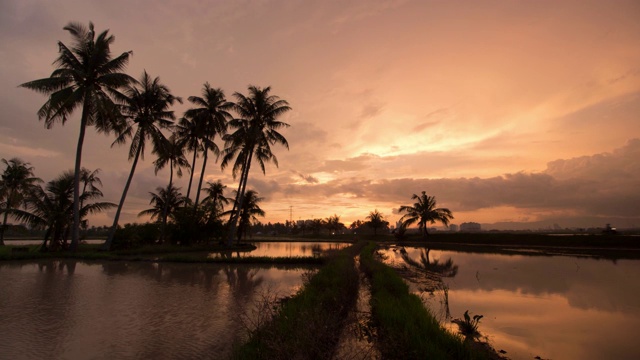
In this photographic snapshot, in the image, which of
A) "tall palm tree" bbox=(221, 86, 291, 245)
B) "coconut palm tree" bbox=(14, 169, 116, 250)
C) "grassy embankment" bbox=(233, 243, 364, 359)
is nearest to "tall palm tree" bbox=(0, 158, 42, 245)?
"coconut palm tree" bbox=(14, 169, 116, 250)

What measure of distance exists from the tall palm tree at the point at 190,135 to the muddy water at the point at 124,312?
1816cm

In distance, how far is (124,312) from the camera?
7.83 metres

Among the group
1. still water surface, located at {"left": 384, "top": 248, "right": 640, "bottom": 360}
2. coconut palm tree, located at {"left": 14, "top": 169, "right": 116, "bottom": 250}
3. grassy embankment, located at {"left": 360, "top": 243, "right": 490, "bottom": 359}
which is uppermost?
coconut palm tree, located at {"left": 14, "top": 169, "right": 116, "bottom": 250}

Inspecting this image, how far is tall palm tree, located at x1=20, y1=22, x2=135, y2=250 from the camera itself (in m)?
19.7

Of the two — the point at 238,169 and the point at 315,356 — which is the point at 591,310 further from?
the point at 238,169

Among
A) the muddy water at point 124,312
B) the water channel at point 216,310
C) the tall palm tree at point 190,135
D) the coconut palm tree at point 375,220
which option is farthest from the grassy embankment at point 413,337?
the coconut palm tree at point 375,220

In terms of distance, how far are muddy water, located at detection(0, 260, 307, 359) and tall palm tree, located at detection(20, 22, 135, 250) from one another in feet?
32.8

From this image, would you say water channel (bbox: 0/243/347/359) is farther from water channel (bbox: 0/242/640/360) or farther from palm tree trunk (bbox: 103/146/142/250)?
palm tree trunk (bbox: 103/146/142/250)

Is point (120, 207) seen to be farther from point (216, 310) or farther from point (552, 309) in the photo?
point (552, 309)

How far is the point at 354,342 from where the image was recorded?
599 centimetres

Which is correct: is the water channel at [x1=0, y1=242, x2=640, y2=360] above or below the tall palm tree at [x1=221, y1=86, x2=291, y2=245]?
below

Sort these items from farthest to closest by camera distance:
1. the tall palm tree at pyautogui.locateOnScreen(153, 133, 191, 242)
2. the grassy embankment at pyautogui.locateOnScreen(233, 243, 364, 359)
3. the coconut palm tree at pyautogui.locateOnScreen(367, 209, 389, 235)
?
the coconut palm tree at pyautogui.locateOnScreen(367, 209, 389, 235), the tall palm tree at pyautogui.locateOnScreen(153, 133, 191, 242), the grassy embankment at pyautogui.locateOnScreen(233, 243, 364, 359)

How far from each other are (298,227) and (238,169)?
2563 inches

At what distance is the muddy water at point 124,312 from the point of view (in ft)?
18.2
